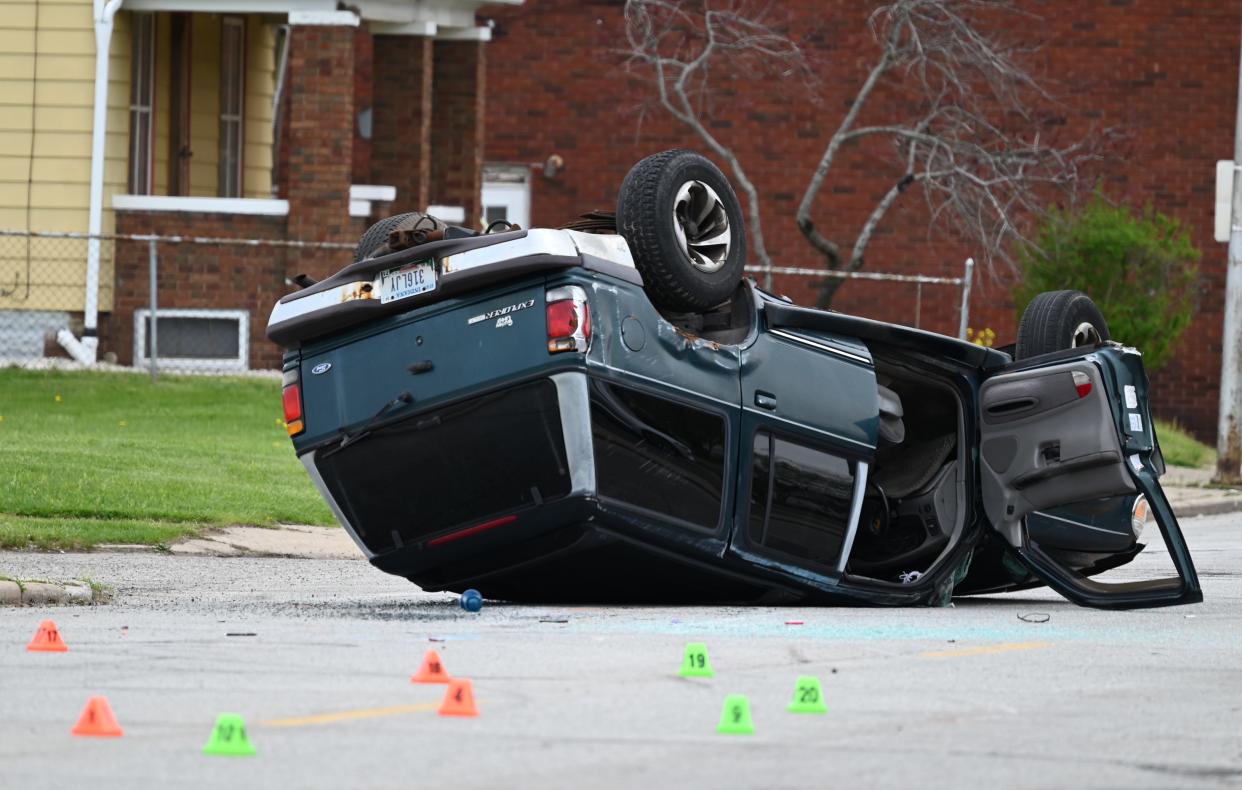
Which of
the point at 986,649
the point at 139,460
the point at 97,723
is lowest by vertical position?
the point at 139,460

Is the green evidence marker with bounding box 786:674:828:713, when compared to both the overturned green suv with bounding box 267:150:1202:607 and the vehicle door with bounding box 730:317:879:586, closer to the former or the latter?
the overturned green suv with bounding box 267:150:1202:607

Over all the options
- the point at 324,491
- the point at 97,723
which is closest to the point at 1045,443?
the point at 324,491

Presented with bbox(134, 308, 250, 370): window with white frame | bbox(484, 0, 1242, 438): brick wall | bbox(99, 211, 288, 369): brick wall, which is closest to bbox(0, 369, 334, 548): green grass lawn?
bbox(134, 308, 250, 370): window with white frame

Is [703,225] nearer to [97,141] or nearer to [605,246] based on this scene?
[605,246]

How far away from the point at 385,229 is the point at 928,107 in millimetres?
19837

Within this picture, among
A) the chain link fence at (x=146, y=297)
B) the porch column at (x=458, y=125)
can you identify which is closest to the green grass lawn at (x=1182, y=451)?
the chain link fence at (x=146, y=297)

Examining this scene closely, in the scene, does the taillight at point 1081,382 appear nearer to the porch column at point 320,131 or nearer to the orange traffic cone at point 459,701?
the orange traffic cone at point 459,701

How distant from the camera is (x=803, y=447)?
411 inches

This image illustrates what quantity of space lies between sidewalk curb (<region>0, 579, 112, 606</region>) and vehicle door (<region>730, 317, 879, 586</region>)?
10.7 feet

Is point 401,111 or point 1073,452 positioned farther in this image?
point 401,111

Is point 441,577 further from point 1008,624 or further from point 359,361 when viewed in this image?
point 1008,624

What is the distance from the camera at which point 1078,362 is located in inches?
437

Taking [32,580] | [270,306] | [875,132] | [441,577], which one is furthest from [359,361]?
[875,132]

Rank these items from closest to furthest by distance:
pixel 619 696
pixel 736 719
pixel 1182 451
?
pixel 736 719 < pixel 619 696 < pixel 1182 451
